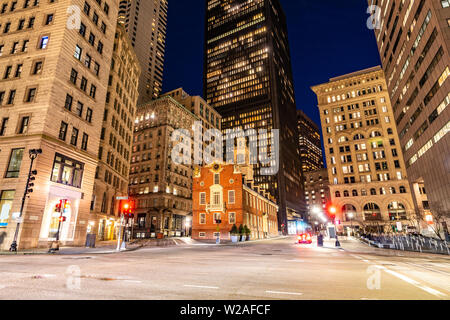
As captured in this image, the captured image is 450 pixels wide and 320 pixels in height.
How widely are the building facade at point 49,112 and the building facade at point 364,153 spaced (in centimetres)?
6937

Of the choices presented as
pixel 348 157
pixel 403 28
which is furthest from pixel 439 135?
pixel 348 157

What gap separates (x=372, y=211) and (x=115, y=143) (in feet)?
245

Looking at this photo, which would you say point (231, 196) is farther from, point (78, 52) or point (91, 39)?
point (91, 39)

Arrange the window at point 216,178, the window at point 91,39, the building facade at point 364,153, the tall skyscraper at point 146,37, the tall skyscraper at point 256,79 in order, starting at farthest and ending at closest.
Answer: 1. the tall skyscraper at point 256,79
2. the tall skyscraper at point 146,37
3. the building facade at point 364,153
4. the window at point 216,178
5. the window at point 91,39

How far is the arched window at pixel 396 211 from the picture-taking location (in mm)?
73688

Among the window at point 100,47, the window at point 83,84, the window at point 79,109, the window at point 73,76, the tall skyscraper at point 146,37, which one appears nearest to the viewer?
the window at point 73,76

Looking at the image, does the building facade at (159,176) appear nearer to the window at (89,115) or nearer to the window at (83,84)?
the window at (89,115)

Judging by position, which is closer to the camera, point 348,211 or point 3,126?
point 3,126

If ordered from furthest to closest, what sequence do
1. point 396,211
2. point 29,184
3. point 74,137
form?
1. point 396,211
2. point 74,137
3. point 29,184

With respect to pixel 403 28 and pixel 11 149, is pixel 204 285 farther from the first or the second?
pixel 403 28

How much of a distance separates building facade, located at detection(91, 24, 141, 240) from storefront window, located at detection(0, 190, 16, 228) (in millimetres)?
13625

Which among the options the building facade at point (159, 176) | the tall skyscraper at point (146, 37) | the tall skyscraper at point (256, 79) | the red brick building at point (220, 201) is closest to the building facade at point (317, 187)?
the tall skyscraper at point (256, 79)

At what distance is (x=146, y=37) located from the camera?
132 m

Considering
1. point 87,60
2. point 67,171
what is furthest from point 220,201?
point 87,60
